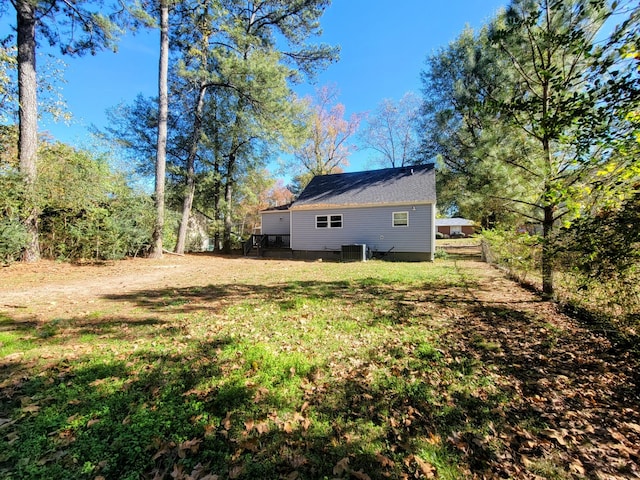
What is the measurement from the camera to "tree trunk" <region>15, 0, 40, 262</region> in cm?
856

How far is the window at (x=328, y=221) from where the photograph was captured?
15026 millimetres

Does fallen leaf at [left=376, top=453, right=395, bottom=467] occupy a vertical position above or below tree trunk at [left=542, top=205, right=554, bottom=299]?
below

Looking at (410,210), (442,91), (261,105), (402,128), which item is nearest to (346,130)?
(402,128)

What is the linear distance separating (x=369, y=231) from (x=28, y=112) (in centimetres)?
1376

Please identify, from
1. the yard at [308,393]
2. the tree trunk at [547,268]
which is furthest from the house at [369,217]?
the yard at [308,393]

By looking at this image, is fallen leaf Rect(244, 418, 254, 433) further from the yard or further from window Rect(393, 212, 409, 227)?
window Rect(393, 212, 409, 227)

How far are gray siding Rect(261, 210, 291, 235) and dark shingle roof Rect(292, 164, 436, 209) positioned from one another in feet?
5.58

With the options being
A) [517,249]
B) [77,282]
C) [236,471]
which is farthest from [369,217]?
[236,471]

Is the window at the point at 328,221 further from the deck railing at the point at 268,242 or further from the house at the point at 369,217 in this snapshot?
the deck railing at the point at 268,242

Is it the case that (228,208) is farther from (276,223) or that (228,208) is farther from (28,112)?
(28,112)

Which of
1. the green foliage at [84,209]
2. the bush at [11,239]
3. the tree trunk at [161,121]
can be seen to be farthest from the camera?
the tree trunk at [161,121]

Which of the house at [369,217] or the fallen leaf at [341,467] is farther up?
the house at [369,217]

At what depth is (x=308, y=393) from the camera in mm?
2652

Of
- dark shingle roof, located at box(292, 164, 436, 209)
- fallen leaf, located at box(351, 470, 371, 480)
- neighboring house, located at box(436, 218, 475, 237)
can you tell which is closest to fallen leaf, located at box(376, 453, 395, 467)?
fallen leaf, located at box(351, 470, 371, 480)
